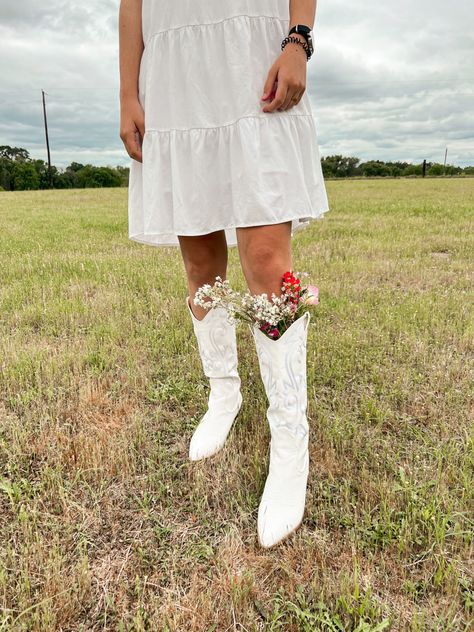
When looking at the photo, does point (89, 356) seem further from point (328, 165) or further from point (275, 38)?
point (328, 165)

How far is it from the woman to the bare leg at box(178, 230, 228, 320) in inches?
6.8

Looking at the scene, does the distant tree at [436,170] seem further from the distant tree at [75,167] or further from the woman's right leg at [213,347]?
the woman's right leg at [213,347]

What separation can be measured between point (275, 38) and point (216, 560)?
4.92ft

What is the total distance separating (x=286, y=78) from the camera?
1.30 metres

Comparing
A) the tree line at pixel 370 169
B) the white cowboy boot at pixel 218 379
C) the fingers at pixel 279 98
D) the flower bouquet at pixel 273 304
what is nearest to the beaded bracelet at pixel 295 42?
the fingers at pixel 279 98

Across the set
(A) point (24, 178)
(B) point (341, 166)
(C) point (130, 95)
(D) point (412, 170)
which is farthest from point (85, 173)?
(C) point (130, 95)

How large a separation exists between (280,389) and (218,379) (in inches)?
20.5

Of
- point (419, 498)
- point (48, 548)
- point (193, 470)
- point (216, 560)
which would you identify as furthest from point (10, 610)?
point (419, 498)

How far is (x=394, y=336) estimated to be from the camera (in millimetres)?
2926

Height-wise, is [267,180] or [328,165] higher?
[328,165]

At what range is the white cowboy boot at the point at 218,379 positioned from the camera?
1863 millimetres

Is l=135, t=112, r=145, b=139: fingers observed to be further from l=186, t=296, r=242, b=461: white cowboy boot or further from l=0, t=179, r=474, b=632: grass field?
l=0, t=179, r=474, b=632: grass field

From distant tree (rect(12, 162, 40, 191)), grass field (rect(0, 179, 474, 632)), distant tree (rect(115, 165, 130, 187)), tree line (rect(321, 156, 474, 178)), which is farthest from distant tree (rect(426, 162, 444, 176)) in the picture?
grass field (rect(0, 179, 474, 632))

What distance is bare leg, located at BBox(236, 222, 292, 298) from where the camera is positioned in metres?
1.39
